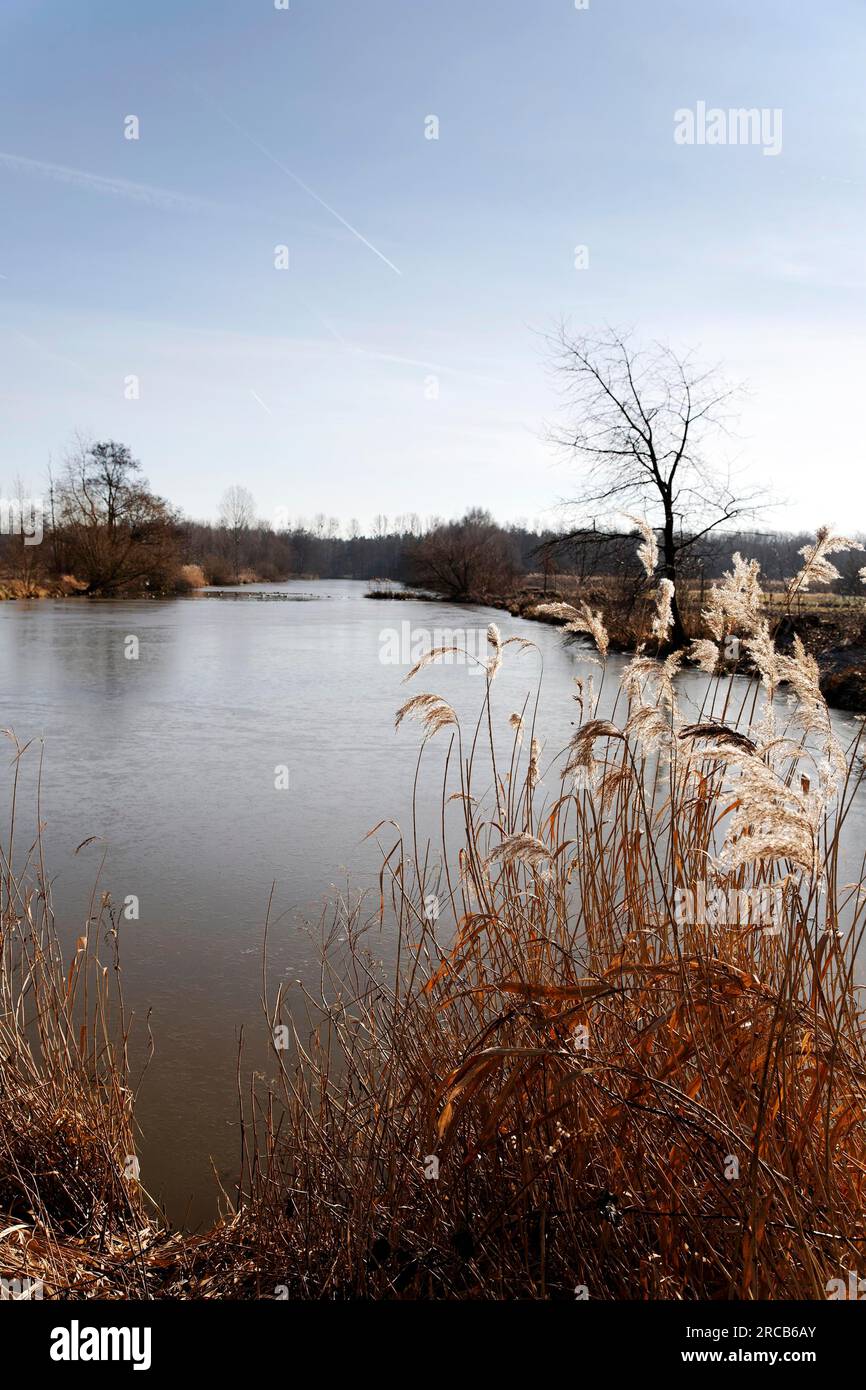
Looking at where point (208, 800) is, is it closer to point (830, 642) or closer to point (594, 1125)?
point (594, 1125)

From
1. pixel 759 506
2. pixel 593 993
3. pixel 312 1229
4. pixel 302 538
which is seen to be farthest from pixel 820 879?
pixel 302 538

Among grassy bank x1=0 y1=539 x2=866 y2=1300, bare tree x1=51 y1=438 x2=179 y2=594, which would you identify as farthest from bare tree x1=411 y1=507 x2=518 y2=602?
grassy bank x1=0 y1=539 x2=866 y2=1300

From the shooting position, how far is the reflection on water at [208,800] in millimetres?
3105

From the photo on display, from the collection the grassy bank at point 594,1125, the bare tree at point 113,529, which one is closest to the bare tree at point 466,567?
the bare tree at point 113,529

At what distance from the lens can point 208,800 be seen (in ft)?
20.5

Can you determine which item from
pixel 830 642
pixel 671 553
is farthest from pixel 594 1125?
pixel 671 553

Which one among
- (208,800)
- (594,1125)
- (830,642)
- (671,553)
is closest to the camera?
(594,1125)

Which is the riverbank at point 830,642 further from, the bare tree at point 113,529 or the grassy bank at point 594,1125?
the bare tree at point 113,529

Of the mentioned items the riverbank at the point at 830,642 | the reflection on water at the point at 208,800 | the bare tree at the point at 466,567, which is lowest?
the reflection on water at the point at 208,800

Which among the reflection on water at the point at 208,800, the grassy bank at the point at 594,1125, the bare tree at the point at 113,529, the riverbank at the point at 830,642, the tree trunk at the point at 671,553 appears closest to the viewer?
the grassy bank at the point at 594,1125

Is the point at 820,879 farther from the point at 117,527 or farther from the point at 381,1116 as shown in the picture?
the point at 117,527

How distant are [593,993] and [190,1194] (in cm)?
154

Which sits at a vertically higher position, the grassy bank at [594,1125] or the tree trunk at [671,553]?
the tree trunk at [671,553]

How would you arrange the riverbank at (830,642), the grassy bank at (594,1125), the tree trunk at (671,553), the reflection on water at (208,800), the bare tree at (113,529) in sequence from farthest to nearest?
the bare tree at (113,529)
the tree trunk at (671,553)
the riverbank at (830,642)
the reflection on water at (208,800)
the grassy bank at (594,1125)
